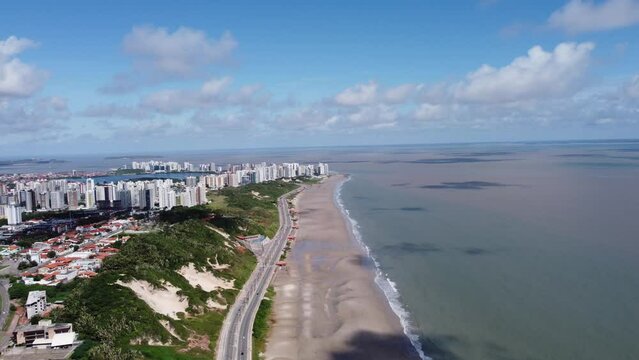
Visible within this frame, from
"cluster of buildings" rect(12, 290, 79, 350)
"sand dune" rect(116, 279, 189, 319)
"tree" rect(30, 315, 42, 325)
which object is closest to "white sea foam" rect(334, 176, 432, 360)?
"sand dune" rect(116, 279, 189, 319)

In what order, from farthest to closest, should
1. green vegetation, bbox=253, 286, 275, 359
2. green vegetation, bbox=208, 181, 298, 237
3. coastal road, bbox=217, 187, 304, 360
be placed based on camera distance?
green vegetation, bbox=208, 181, 298, 237
green vegetation, bbox=253, 286, 275, 359
coastal road, bbox=217, 187, 304, 360

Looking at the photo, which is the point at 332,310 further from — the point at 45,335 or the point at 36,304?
the point at 36,304

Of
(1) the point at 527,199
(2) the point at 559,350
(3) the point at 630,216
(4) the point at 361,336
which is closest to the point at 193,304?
(4) the point at 361,336

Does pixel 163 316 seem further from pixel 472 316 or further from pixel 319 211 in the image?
pixel 319 211

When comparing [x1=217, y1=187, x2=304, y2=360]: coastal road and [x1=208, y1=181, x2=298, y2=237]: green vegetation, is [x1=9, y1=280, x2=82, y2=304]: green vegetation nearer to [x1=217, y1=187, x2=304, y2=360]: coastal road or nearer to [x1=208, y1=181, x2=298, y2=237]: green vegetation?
[x1=217, y1=187, x2=304, y2=360]: coastal road

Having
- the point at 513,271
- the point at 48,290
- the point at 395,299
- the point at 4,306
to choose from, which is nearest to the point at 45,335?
the point at 4,306

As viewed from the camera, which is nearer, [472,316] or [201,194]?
[472,316]
